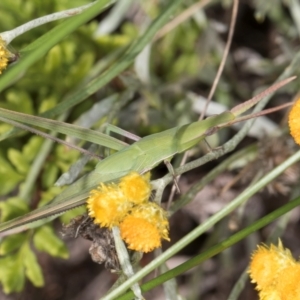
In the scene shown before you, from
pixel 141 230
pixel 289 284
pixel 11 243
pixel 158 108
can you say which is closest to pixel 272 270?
pixel 289 284

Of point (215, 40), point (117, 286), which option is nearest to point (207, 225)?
point (117, 286)

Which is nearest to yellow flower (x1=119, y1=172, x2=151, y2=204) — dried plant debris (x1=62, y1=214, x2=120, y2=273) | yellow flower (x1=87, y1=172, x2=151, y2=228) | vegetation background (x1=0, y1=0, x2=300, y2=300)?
yellow flower (x1=87, y1=172, x2=151, y2=228)

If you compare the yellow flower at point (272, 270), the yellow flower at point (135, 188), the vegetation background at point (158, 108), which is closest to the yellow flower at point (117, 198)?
the yellow flower at point (135, 188)

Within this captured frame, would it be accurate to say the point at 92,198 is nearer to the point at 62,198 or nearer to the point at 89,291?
the point at 62,198

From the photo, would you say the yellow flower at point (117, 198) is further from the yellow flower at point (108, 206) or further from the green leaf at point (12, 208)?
the green leaf at point (12, 208)

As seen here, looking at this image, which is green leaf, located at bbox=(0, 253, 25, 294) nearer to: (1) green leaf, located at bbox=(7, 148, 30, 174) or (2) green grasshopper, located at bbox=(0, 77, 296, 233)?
(1) green leaf, located at bbox=(7, 148, 30, 174)

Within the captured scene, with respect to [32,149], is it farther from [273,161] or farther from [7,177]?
[273,161]
